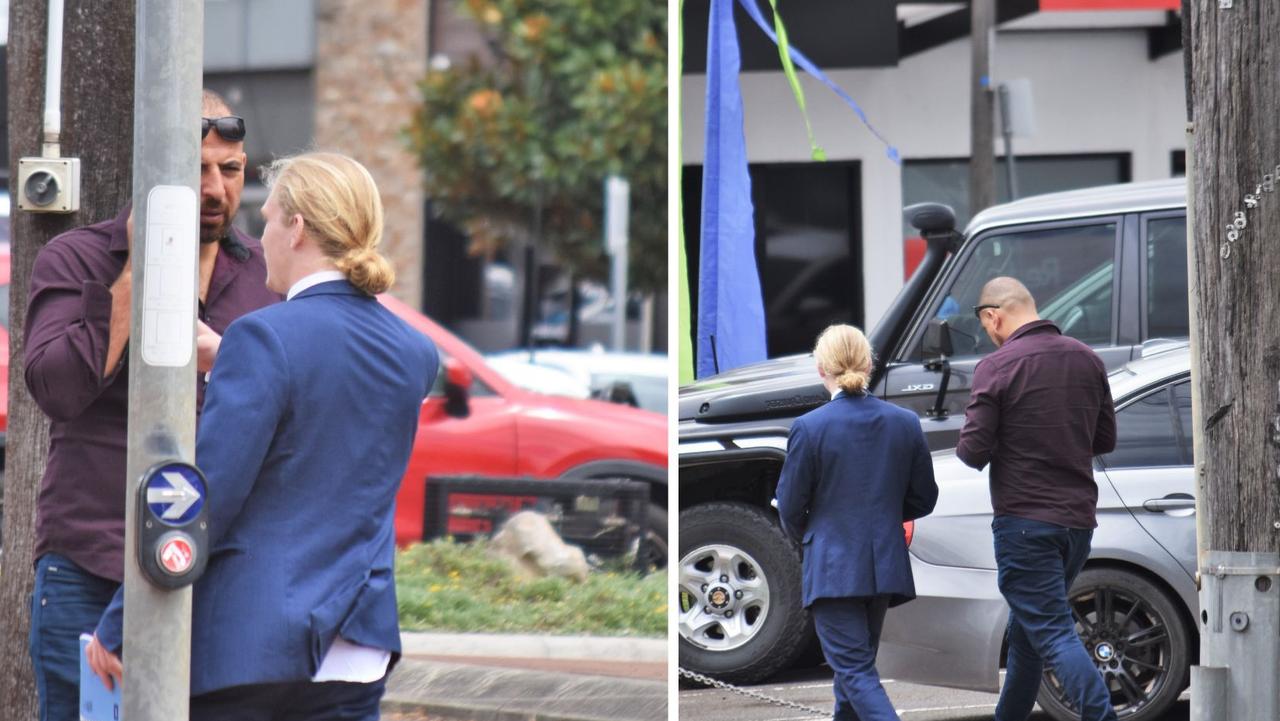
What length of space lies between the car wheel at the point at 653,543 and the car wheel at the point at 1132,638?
3.30 metres

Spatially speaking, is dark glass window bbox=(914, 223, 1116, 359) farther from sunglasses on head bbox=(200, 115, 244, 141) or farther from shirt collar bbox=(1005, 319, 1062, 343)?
sunglasses on head bbox=(200, 115, 244, 141)

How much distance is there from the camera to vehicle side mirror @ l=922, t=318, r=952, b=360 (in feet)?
21.8

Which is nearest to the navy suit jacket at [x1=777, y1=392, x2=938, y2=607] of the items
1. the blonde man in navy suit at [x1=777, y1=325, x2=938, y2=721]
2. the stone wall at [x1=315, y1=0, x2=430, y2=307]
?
the blonde man in navy suit at [x1=777, y1=325, x2=938, y2=721]

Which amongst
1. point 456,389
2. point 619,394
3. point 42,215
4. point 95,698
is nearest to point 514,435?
point 456,389

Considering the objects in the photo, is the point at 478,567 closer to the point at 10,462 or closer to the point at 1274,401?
the point at 10,462

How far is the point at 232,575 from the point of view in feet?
9.83

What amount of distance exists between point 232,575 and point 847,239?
23.3ft

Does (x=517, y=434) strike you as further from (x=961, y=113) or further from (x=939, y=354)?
(x=939, y=354)

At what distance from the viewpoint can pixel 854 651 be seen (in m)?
5.52

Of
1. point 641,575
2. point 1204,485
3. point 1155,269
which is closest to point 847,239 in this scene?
point 641,575

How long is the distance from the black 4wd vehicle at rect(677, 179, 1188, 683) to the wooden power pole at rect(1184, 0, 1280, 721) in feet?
7.08

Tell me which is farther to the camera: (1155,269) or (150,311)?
(1155,269)

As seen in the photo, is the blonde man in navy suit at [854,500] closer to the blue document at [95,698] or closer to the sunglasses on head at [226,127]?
the sunglasses on head at [226,127]

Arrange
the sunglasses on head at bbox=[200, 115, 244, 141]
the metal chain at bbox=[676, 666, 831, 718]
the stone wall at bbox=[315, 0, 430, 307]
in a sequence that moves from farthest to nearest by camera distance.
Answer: the stone wall at bbox=[315, 0, 430, 307] → the metal chain at bbox=[676, 666, 831, 718] → the sunglasses on head at bbox=[200, 115, 244, 141]
